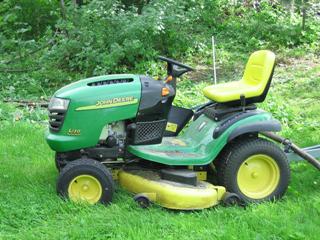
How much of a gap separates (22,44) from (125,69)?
8.16 feet

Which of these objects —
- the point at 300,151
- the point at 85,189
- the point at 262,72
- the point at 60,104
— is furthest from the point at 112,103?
the point at 300,151

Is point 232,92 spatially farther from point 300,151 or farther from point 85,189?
point 85,189

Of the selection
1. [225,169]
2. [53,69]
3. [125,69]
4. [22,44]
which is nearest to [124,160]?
[225,169]

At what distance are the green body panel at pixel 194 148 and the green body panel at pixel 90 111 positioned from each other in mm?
324

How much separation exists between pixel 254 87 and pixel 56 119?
1657 mm

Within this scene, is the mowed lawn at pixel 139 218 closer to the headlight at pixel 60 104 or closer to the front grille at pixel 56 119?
the front grille at pixel 56 119

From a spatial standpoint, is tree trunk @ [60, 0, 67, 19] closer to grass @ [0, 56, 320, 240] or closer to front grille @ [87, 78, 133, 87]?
grass @ [0, 56, 320, 240]

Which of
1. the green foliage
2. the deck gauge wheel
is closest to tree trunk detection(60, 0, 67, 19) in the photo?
the green foliage

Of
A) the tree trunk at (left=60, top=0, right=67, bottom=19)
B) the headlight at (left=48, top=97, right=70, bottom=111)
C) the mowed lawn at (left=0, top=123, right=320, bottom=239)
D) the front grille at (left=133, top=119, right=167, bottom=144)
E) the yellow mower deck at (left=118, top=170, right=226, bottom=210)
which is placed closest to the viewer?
the mowed lawn at (left=0, top=123, right=320, bottom=239)

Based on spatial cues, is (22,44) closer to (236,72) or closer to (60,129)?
(236,72)

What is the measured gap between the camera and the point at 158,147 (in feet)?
15.2

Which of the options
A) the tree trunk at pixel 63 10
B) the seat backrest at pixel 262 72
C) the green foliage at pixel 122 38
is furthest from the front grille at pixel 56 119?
the tree trunk at pixel 63 10

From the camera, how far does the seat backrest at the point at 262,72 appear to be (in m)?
4.61

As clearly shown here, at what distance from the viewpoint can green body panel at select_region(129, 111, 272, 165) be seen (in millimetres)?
4418
